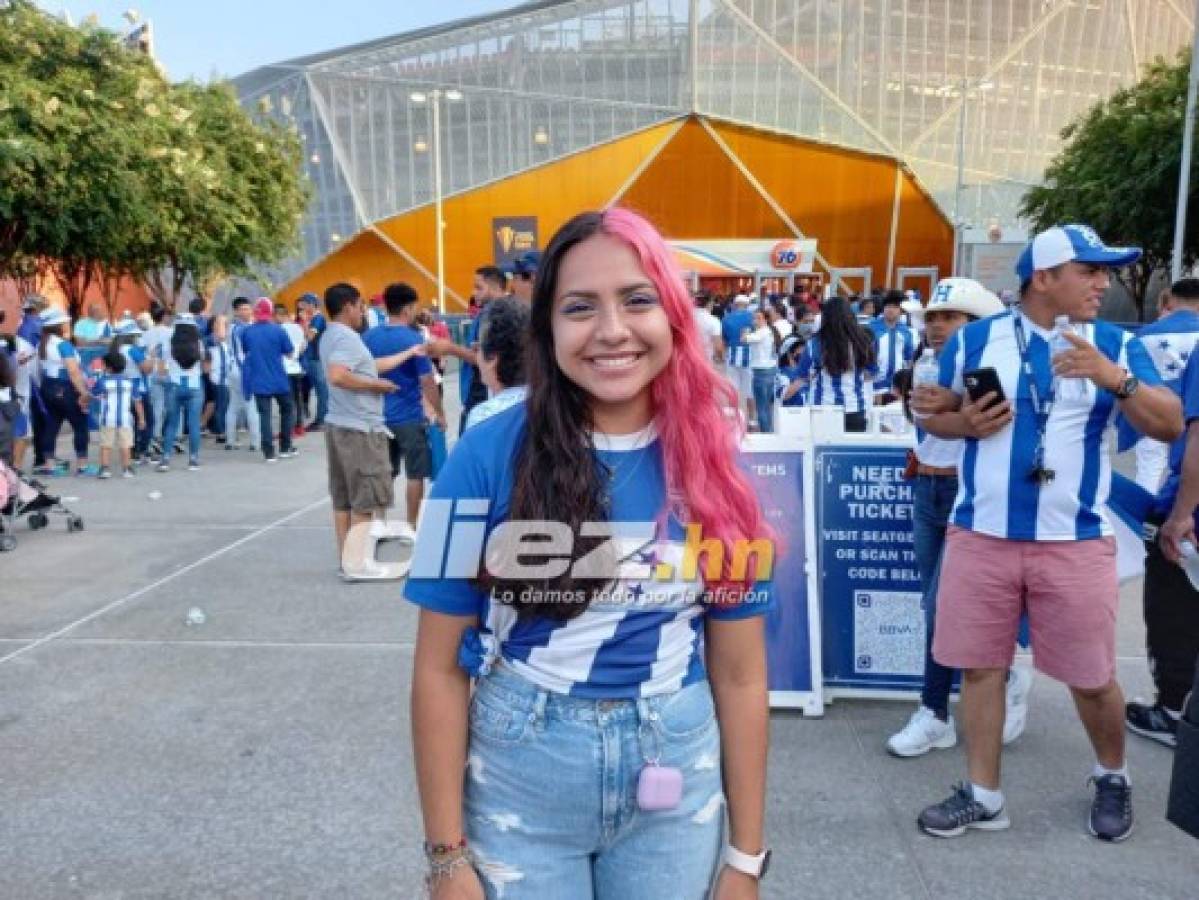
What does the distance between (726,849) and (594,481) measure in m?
0.73

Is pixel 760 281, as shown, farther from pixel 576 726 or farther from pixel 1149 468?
pixel 576 726

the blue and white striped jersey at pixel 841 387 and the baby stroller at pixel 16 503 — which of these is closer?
the blue and white striped jersey at pixel 841 387

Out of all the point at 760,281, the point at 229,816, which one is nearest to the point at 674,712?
the point at 229,816

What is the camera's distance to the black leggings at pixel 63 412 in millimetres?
10992

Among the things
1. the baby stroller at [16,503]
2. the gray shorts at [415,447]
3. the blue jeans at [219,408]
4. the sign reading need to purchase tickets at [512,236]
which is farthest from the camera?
the sign reading need to purchase tickets at [512,236]

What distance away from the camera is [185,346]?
1145cm

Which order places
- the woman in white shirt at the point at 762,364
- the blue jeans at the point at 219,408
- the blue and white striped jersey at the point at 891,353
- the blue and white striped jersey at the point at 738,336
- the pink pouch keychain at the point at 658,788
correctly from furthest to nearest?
the blue and white striped jersey at the point at 738,336 → the woman in white shirt at the point at 762,364 → the blue jeans at the point at 219,408 → the blue and white striped jersey at the point at 891,353 → the pink pouch keychain at the point at 658,788

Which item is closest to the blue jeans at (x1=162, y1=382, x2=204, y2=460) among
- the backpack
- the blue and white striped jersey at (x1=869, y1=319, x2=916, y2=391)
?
the backpack

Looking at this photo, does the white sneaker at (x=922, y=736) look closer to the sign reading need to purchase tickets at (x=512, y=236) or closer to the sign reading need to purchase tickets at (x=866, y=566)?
the sign reading need to purchase tickets at (x=866, y=566)

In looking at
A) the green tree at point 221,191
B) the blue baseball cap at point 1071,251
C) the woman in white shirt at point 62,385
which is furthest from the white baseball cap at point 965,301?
the green tree at point 221,191

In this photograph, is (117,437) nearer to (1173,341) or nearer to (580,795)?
(1173,341)

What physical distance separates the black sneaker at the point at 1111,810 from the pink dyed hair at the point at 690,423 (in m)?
2.40

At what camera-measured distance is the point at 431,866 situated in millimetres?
1638

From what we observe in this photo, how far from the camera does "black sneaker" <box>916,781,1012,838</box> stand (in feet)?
11.0
